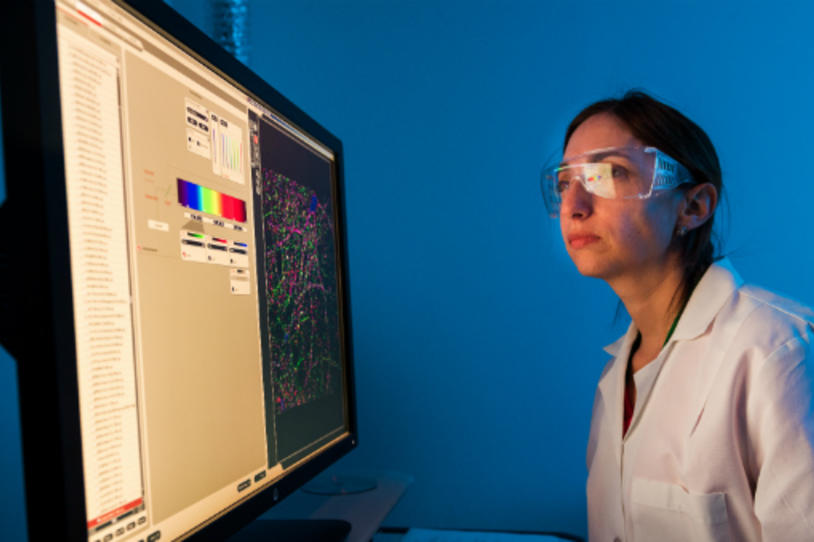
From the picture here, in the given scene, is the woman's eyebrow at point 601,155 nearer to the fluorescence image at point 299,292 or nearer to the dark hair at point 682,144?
the dark hair at point 682,144

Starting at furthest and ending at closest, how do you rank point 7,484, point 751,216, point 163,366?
point 751,216 → point 7,484 → point 163,366

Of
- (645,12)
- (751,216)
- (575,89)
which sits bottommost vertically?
(751,216)

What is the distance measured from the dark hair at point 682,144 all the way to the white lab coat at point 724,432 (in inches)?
2.8

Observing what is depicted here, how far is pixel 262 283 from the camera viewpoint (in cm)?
76

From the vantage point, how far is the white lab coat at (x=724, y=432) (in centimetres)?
81

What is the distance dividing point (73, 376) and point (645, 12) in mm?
1429

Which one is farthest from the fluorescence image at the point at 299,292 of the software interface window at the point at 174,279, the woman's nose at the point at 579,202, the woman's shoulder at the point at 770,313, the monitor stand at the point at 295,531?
the woman's shoulder at the point at 770,313

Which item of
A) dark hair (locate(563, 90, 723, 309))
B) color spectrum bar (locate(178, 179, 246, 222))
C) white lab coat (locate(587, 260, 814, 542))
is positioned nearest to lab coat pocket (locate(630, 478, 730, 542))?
white lab coat (locate(587, 260, 814, 542))

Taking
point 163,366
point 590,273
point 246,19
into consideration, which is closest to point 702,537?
point 590,273

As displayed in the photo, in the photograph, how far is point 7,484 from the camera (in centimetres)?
105

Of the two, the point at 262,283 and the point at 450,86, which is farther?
the point at 450,86

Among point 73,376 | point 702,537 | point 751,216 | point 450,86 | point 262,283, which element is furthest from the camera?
point 450,86

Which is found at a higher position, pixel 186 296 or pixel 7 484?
pixel 186 296

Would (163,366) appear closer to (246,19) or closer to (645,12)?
(246,19)
